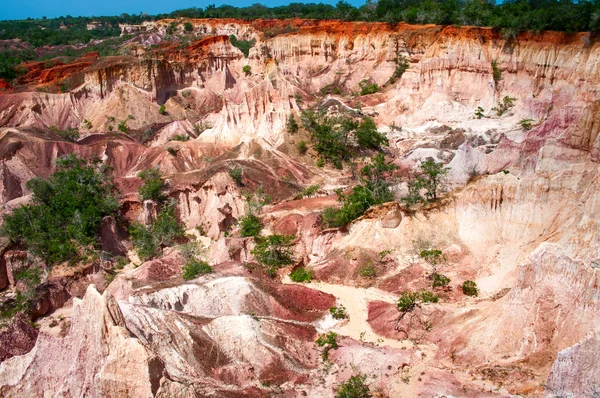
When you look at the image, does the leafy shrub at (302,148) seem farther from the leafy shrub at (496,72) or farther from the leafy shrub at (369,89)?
the leafy shrub at (496,72)

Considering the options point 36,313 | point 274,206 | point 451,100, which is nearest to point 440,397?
point 36,313

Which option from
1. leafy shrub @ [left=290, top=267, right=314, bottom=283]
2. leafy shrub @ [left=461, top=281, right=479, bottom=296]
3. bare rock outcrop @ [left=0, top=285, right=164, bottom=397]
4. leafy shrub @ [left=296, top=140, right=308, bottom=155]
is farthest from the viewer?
leafy shrub @ [left=296, top=140, right=308, bottom=155]

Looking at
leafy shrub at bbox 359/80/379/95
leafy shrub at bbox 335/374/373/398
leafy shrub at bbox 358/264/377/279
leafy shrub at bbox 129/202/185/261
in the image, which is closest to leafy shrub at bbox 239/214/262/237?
leafy shrub at bbox 129/202/185/261

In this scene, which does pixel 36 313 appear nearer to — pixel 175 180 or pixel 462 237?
pixel 175 180

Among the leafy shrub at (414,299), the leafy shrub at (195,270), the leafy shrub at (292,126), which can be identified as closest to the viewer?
the leafy shrub at (414,299)

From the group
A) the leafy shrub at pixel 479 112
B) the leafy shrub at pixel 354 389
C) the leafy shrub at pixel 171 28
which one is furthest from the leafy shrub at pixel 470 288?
the leafy shrub at pixel 171 28

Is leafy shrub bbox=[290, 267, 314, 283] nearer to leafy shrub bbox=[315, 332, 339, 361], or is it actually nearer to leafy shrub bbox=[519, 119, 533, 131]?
leafy shrub bbox=[315, 332, 339, 361]
